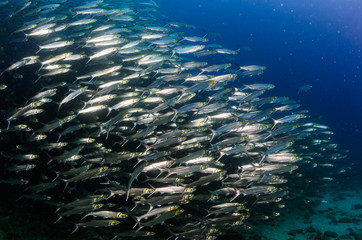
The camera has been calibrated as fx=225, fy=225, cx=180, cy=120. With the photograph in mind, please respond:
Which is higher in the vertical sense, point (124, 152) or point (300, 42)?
point (124, 152)

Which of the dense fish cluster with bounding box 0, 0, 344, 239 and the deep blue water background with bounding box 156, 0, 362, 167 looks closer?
the dense fish cluster with bounding box 0, 0, 344, 239

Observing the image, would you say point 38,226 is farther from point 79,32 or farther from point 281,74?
point 281,74

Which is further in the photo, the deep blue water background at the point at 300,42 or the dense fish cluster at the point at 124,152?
the deep blue water background at the point at 300,42

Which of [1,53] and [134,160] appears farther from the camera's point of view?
[1,53]

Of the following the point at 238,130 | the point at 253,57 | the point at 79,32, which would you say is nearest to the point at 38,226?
the point at 238,130

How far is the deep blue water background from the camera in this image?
2221 inches

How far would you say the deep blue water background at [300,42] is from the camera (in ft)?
185

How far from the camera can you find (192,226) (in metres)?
5.22

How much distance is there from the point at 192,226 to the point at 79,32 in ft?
24.9

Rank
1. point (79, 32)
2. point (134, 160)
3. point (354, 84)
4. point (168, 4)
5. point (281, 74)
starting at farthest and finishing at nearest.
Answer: point (354, 84) < point (168, 4) < point (281, 74) < point (79, 32) < point (134, 160)

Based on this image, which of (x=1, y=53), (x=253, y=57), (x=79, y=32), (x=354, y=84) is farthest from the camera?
(x=354, y=84)

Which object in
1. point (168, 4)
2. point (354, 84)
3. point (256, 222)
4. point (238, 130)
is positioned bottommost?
point (354, 84)

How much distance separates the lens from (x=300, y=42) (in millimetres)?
80062

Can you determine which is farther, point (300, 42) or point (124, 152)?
point (300, 42)
